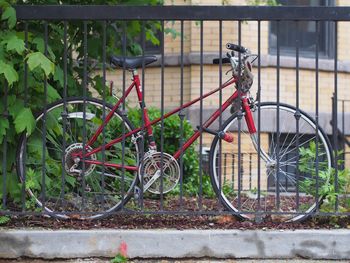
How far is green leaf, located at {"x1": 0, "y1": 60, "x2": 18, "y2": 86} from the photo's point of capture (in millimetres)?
4348

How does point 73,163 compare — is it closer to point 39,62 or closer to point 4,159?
point 4,159

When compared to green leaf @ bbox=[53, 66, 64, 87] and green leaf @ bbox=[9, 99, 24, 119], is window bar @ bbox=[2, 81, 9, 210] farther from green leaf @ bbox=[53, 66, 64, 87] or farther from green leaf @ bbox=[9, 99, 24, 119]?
green leaf @ bbox=[53, 66, 64, 87]

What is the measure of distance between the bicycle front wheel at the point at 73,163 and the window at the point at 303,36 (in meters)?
4.53

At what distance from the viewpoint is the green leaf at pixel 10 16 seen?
4516 millimetres

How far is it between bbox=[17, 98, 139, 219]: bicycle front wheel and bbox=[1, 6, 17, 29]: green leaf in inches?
26.2

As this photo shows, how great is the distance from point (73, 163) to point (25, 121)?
51 cm

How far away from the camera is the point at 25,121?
14.9ft

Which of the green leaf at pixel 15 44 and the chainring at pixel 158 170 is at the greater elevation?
the green leaf at pixel 15 44

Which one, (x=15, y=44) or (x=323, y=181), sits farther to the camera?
(x=323, y=181)

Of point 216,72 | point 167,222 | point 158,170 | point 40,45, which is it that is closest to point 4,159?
point 40,45

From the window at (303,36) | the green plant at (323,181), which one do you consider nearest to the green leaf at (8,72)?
the green plant at (323,181)

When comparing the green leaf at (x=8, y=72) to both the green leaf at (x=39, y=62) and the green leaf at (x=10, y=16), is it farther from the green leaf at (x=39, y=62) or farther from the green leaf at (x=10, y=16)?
the green leaf at (x=10, y=16)

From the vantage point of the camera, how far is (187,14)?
4.61 meters

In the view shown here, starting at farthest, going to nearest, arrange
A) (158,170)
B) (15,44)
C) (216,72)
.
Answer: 1. (216,72)
2. (158,170)
3. (15,44)
